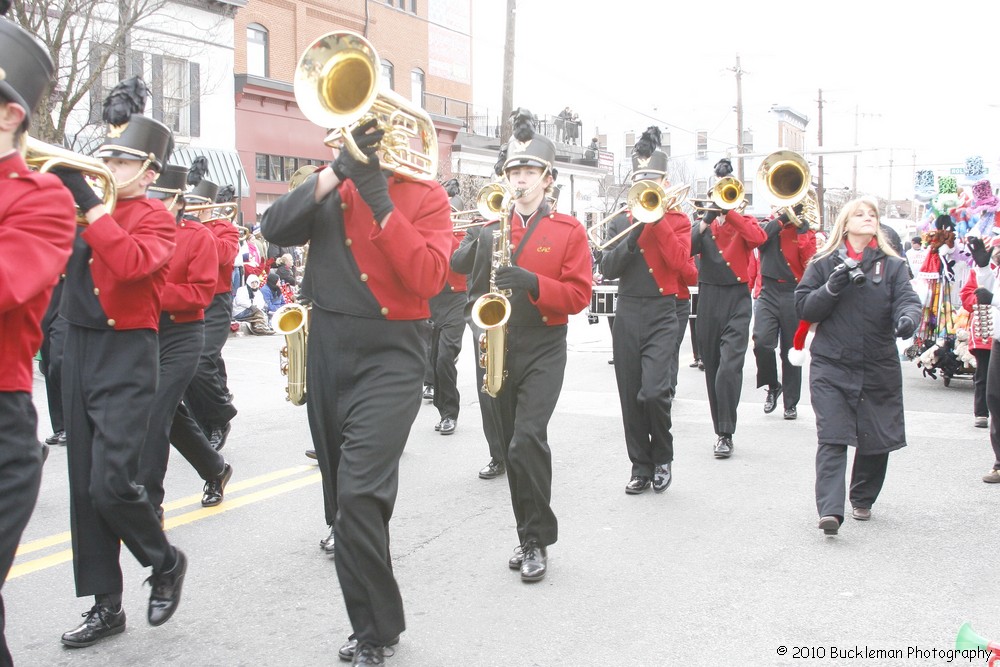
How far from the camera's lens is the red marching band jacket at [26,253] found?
2646 mm

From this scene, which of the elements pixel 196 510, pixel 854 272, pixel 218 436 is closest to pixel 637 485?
pixel 854 272

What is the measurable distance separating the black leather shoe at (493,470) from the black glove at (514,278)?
2.44m

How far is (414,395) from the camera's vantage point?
4.02 metres

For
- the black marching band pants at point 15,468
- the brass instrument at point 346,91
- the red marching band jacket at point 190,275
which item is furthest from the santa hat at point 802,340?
the black marching band pants at point 15,468

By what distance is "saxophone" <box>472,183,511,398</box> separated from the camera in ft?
16.5

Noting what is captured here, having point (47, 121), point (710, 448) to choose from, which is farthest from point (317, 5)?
point (710, 448)

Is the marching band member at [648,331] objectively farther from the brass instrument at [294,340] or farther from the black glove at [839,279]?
the brass instrument at [294,340]

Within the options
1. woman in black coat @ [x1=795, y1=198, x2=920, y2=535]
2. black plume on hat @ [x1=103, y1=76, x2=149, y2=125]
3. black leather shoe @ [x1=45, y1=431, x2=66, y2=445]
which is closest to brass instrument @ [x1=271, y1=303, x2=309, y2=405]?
black plume on hat @ [x1=103, y1=76, x2=149, y2=125]

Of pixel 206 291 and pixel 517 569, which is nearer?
pixel 517 569

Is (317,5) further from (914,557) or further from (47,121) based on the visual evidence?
(914,557)

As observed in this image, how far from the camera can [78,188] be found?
365 cm

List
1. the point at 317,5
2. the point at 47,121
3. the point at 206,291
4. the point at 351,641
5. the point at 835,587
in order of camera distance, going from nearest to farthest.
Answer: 1. the point at 351,641
2. the point at 835,587
3. the point at 206,291
4. the point at 47,121
5. the point at 317,5

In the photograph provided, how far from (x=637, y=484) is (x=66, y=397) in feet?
12.4

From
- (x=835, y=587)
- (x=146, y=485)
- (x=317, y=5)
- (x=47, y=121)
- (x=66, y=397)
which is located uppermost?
(x=317, y=5)
